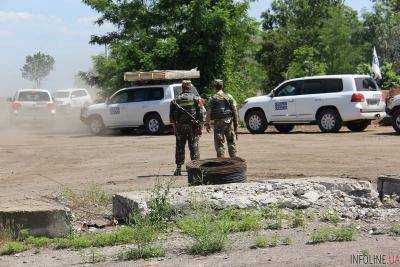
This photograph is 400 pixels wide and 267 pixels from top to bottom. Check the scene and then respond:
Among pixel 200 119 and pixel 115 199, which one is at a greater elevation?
pixel 200 119

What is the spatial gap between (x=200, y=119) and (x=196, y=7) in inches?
592

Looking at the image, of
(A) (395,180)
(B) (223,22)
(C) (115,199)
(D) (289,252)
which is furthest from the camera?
(B) (223,22)

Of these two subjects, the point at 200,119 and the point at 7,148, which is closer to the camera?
the point at 200,119

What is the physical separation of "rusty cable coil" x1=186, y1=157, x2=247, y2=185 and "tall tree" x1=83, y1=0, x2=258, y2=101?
16845mm

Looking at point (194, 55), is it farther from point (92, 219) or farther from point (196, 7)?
point (92, 219)

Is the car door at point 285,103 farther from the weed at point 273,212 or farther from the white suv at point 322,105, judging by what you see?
the weed at point 273,212

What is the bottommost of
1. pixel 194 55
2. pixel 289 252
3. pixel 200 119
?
pixel 289 252

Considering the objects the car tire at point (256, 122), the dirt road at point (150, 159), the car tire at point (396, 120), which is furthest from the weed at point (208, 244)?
the car tire at point (256, 122)

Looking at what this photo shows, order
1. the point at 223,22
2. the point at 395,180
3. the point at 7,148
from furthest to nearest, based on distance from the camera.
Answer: the point at 223,22, the point at 7,148, the point at 395,180

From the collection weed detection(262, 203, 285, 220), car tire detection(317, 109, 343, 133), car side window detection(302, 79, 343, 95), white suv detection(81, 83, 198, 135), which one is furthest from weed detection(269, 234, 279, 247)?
white suv detection(81, 83, 198, 135)

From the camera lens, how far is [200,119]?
1224 cm

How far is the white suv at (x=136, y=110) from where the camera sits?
75.4 ft

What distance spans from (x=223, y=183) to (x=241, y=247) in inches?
107

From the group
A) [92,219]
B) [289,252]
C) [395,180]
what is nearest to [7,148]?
[92,219]
